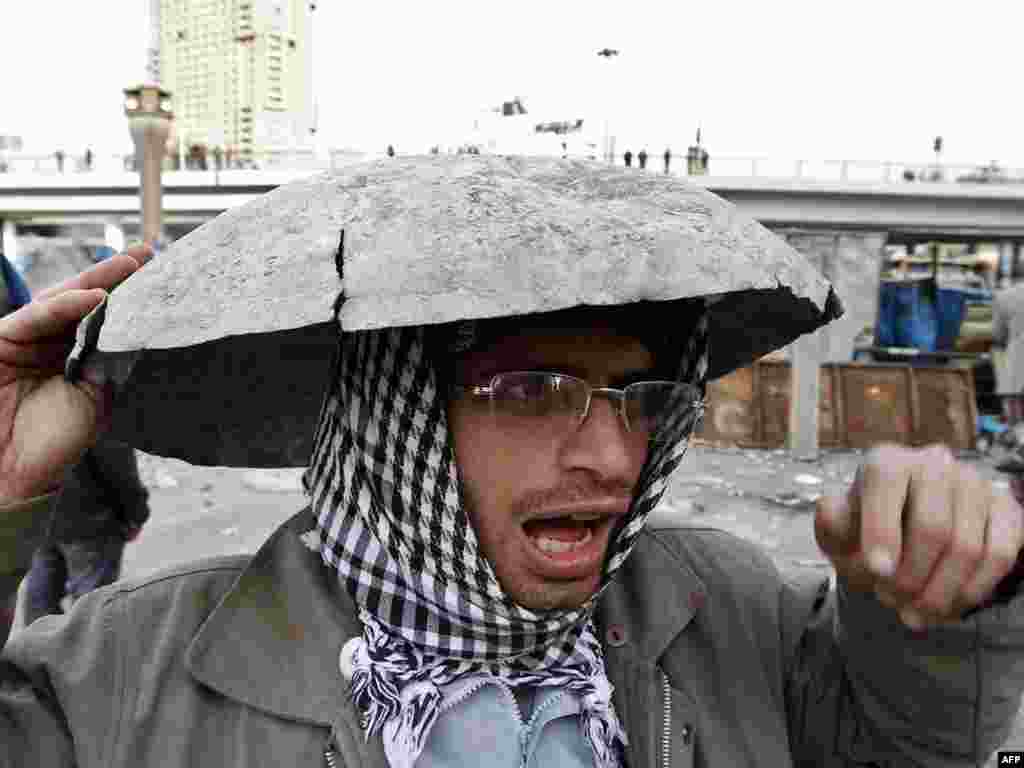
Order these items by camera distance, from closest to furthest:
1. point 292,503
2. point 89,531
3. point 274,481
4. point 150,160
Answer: point 89,531
point 292,503
point 274,481
point 150,160

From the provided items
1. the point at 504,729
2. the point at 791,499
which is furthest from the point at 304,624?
the point at 791,499

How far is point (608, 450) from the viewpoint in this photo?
4.41 ft

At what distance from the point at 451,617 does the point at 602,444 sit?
362 millimetres

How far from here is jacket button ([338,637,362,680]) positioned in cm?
137

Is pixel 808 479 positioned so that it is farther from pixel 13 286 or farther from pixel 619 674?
pixel 619 674

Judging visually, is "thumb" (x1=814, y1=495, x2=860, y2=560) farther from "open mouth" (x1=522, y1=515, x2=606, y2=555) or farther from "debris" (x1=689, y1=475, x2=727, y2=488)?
"debris" (x1=689, y1=475, x2=727, y2=488)

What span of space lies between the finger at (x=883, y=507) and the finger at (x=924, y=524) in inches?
0.5

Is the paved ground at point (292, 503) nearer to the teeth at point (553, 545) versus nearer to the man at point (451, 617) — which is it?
the man at point (451, 617)

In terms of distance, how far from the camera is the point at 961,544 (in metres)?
0.98

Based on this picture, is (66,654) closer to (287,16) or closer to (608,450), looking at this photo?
(608,450)

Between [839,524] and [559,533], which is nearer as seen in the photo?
[839,524]

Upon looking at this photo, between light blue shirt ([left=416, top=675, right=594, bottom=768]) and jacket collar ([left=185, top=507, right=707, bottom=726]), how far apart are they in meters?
0.13

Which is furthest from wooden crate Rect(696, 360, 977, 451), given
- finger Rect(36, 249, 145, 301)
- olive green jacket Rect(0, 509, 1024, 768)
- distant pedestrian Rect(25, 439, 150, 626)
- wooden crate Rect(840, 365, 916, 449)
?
finger Rect(36, 249, 145, 301)

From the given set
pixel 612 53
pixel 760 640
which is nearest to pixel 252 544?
pixel 760 640
